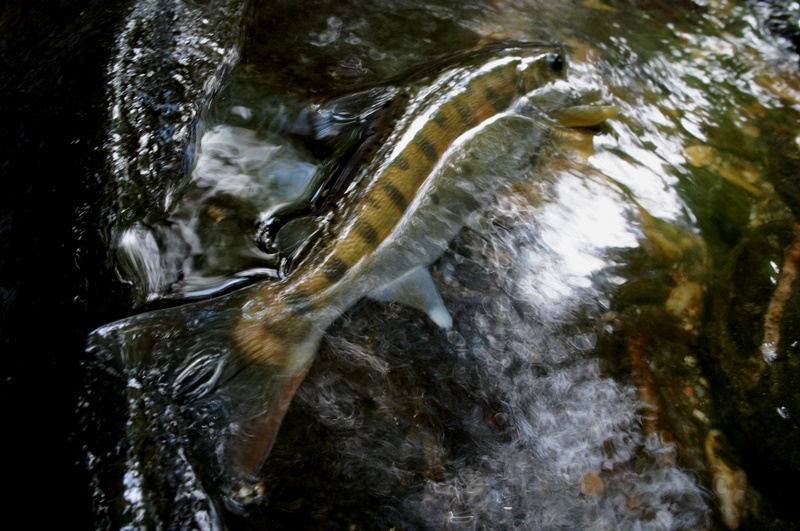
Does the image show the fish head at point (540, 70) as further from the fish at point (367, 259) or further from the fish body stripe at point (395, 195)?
the fish body stripe at point (395, 195)

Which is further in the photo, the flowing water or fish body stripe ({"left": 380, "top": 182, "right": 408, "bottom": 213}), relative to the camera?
fish body stripe ({"left": 380, "top": 182, "right": 408, "bottom": 213})

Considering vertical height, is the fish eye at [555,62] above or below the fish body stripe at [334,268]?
above

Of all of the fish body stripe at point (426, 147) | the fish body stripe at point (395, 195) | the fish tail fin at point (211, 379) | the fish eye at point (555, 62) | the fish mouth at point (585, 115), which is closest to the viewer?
the fish tail fin at point (211, 379)

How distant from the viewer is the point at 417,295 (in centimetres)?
294

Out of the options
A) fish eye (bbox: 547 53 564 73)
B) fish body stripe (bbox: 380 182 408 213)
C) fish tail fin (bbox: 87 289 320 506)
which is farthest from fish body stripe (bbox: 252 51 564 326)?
fish tail fin (bbox: 87 289 320 506)

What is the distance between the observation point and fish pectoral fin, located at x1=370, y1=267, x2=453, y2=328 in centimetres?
290

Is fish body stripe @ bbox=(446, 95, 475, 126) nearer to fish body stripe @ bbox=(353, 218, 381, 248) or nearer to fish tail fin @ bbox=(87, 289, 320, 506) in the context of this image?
fish body stripe @ bbox=(353, 218, 381, 248)

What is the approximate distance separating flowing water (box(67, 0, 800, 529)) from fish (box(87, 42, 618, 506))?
4 cm

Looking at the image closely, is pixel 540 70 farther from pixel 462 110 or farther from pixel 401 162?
pixel 401 162

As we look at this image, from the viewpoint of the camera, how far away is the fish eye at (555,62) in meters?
4.26

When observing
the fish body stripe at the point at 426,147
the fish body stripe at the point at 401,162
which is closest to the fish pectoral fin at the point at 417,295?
the fish body stripe at the point at 401,162

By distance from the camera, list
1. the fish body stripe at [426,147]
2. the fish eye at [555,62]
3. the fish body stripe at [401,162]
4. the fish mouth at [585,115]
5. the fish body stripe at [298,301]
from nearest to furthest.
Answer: the fish body stripe at [298,301], the fish body stripe at [401,162], the fish body stripe at [426,147], the fish mouth at [585,115], the fish eye at [555,62]

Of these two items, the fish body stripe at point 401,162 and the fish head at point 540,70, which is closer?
the fish body stripe at point 401,162

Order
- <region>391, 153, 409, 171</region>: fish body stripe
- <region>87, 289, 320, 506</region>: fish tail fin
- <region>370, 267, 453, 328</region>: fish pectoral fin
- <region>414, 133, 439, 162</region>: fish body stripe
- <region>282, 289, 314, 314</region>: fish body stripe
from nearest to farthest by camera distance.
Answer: <region>87, 289, 320, 506</region>: fish tail fin, <region>282, 289, 314, 314</region>: fish body stripe, <region>370, 267, 453, 328</region>: fish pectoral fin, <region>391, 153, 409, 171</region>: fish body stripe, <region>414, 133, 439, 162</region>: fish body stripe
